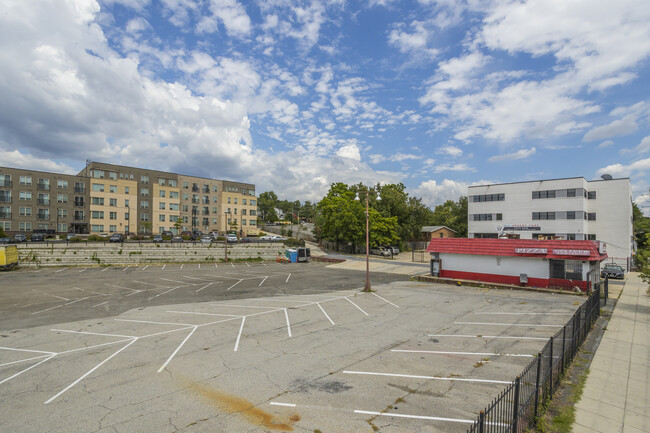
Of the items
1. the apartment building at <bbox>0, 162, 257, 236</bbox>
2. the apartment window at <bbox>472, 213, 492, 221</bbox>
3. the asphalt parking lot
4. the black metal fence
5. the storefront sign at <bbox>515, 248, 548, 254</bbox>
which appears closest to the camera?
the black metal fence

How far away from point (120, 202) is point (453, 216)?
91415mm

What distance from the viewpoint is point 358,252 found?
62.4 m

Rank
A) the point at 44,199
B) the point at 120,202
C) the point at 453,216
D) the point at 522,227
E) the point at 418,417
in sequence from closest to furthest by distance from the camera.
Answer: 1. the point at 418,417
2. the point at 522,227
3. the point at 44,199
4. the point at 120,202
5. the point at 453,216

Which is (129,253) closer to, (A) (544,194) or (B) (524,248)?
(B) (524,248)

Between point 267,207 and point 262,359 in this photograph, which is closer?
point 262,359

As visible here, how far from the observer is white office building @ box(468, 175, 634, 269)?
45503 millimetres

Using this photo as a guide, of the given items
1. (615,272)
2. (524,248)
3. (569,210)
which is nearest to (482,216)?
(569,210)

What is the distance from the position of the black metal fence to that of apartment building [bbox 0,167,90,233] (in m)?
83.8

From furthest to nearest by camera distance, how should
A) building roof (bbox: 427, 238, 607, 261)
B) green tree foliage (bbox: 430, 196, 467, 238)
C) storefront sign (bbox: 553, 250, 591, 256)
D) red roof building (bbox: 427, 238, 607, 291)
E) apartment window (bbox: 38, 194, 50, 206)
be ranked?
1. green tree foliage (bbox: 430, 196, 467, 238)
2. apartment window (bbox: 38, 194, 50, 206)
3. red roof building (bbox: 427, 238, 607, 291)
4. building roof (bbox: 427, 238, 607, 261)
5. storefront sign (bbox: 553, 250, 591, 256)

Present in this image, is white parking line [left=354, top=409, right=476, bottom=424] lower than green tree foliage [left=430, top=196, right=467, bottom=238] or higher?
lower

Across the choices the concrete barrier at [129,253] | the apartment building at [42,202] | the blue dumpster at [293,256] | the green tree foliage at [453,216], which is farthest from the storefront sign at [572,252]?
the apartment building at [42,202]

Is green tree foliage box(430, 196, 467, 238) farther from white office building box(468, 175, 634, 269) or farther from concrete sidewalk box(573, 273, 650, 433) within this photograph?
concrete sidewalk box(573, 273, 650, 433)

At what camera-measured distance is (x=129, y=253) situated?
1738 inches

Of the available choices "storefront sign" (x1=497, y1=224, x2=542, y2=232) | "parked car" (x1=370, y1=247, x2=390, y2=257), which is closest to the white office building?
"storefront sign" (x1=497, y1=224, x2=542, y2=232)
